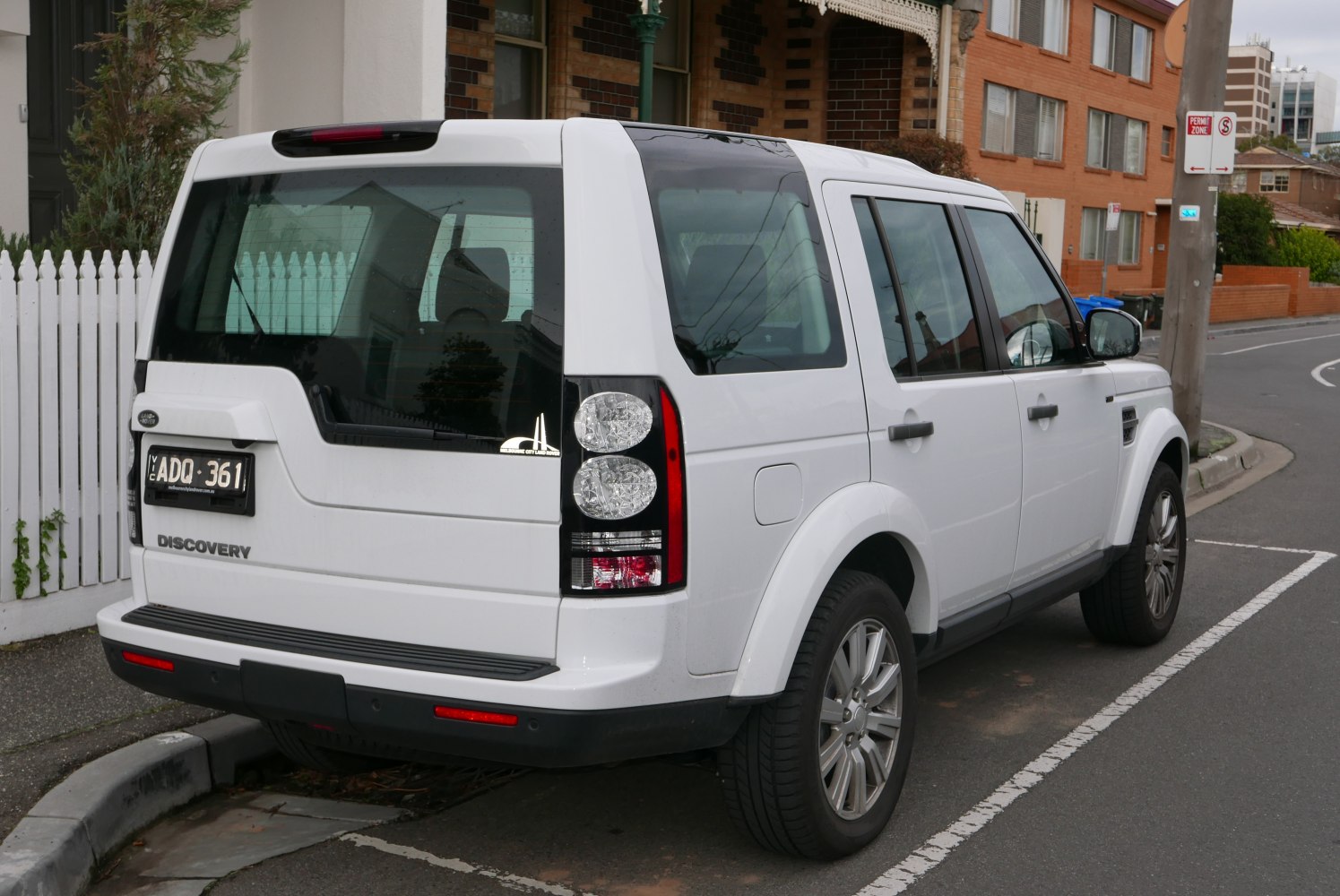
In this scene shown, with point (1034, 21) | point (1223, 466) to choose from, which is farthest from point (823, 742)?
point (1034, 21)

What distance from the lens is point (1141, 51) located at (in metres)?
38.3

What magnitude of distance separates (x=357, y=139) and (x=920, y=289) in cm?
187

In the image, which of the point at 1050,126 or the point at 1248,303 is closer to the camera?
the point at 1050,126

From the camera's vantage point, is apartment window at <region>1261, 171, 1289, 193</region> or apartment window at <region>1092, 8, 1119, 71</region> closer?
apartment window at <region>1092, 8, 1119, 71</region>

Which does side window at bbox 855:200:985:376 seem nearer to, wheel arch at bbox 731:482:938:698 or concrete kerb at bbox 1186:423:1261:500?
wheel arch at bbox 731:482:938:698

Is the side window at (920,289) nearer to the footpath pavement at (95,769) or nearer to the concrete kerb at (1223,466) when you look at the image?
the footpath pavement at (95,769)

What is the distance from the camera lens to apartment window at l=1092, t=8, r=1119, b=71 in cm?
3575

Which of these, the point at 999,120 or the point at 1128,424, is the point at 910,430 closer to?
the point at 1128,424

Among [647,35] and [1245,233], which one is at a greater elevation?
[647,35]

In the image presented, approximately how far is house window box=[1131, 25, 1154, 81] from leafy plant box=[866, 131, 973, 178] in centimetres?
1982

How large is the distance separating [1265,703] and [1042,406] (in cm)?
160

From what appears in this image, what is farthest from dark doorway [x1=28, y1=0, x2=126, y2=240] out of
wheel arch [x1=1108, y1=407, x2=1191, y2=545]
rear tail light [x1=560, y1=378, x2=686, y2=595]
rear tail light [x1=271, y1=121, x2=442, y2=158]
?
rear tail light [x1=560, y1=378, x2=686, y2=595]

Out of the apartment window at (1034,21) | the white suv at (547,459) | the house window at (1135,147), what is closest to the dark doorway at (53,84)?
the white suv at (547,459)

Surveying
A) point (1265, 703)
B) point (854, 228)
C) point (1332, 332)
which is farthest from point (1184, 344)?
point (1332, 332)
